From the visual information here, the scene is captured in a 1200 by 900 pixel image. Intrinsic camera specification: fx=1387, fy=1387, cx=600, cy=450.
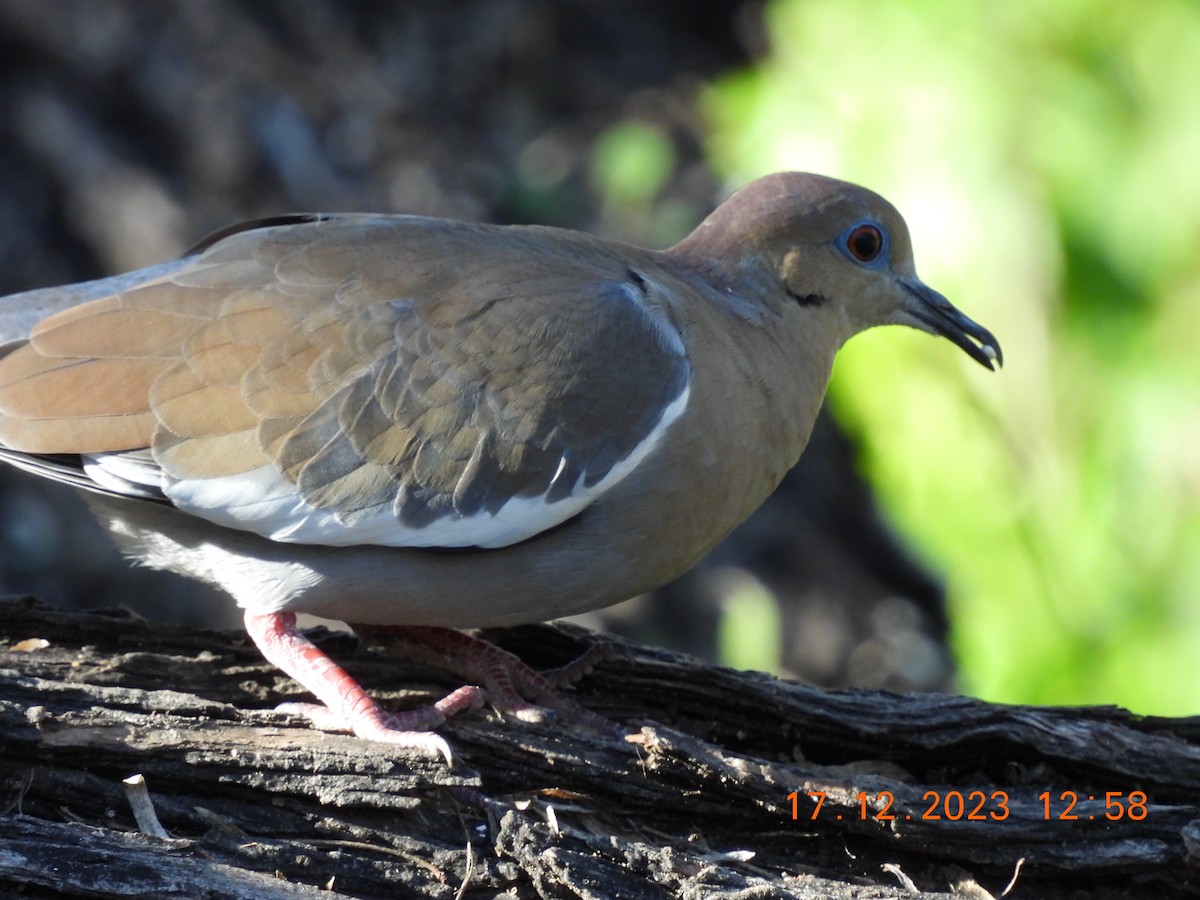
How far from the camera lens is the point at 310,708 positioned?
3.62 meters

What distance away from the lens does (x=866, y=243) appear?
4414mm

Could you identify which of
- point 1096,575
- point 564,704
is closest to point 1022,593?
point 1096,575

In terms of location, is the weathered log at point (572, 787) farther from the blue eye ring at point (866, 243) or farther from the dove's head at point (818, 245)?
the blue eye ring at point (866, 243)

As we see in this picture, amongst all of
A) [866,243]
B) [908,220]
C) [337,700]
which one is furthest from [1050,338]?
[337,700]

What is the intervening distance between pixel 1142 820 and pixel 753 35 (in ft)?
24.1

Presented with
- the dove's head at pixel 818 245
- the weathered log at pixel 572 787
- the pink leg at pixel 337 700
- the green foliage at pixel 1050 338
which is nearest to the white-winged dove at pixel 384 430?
the pink leg at pixel 337 700

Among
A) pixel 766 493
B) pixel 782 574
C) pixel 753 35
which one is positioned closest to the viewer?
pixel 766 493

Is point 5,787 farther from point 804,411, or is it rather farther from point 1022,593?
point 1022,593

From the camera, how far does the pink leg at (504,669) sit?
3.75 metres

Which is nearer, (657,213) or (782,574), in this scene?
(782,574)

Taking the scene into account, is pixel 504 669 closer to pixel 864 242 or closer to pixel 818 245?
pixel 818 245
